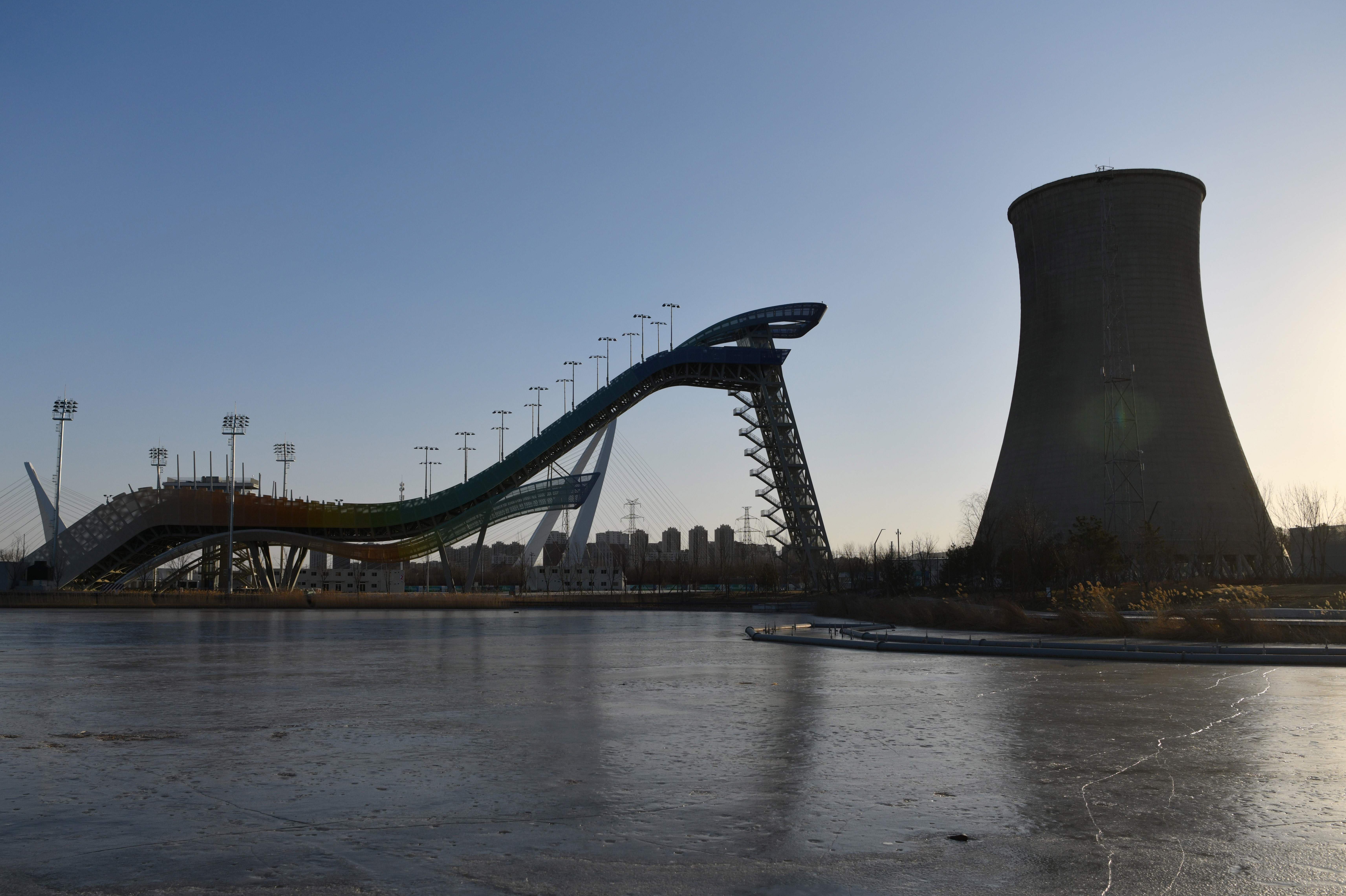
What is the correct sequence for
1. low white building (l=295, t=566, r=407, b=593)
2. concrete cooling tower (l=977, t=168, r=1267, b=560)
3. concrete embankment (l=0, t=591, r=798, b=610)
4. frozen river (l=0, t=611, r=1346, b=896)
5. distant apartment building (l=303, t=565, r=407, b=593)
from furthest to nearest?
low white building (l=295, t=566, r=407, b=593) → distant apartment building (l=303, t=565, r=407, b=593) → concrete embankment (l=0, t=591, r=798, b=610) → concrete cooling tower (l=977, t=168, r=1267, b=560) → frozen river (l=0, t=611, r=1346, b=896)

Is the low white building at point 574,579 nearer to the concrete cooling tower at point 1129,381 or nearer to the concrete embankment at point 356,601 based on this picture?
the concrete embankment at point 356,601

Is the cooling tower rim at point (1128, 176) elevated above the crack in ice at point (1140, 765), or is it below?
above

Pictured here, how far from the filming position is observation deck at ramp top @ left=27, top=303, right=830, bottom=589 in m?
69.8

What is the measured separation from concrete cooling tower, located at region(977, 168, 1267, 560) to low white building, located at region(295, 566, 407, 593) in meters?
77.8

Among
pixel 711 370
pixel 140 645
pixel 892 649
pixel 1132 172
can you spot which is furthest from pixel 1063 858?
pixel 711 370

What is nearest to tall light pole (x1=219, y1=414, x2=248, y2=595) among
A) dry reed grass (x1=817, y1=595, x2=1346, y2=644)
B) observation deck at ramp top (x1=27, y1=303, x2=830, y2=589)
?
observation deck at ramp top (x1=27, y1=303, x2=830, y2=589)

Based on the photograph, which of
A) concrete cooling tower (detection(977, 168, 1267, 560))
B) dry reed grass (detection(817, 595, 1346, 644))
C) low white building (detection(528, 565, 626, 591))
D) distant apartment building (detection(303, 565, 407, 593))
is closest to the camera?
dry reed grass (detection(817, 595, 1346, 644))

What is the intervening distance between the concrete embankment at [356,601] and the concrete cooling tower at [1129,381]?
859 inches

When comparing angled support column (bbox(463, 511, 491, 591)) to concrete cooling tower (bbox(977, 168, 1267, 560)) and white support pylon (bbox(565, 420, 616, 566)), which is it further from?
concrete cooling tower (bbox(977, 168, 1267, 560))

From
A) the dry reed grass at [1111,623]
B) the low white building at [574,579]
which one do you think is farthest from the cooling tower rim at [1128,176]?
the low white building at [574,579]

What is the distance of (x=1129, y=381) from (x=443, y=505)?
46.3 meters

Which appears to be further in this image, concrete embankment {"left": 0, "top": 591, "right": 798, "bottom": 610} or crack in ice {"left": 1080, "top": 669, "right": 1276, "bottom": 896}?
concrete embankment {"left": 0, "top": 591, "right": 798, "bottom": 610}

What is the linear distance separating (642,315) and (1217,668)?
5983 centimetres

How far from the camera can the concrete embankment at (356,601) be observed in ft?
194
